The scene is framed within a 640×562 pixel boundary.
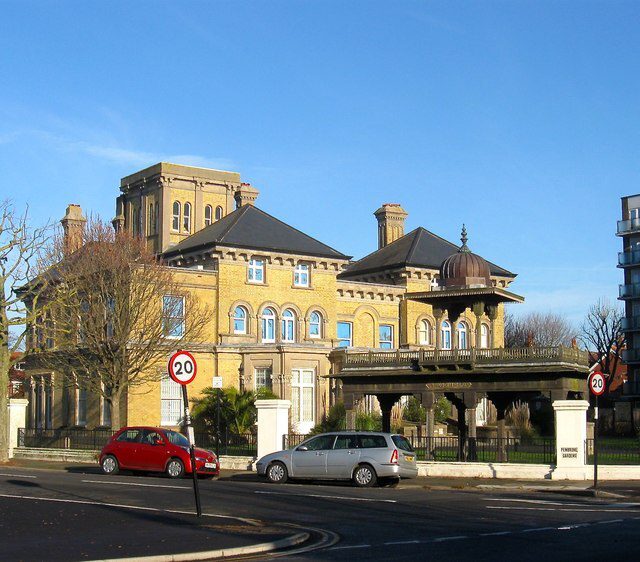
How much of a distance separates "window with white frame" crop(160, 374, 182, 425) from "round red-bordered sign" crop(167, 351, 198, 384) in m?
33.8

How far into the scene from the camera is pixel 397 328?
63375 millimetres

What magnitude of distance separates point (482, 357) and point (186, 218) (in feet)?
128

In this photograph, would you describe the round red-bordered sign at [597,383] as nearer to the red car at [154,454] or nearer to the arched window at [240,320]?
the red car at [154,454]

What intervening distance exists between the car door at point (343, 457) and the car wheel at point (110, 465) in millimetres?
7910

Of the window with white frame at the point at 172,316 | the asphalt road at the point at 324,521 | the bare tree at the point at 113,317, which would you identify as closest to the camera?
the asphalt road at the point at 324,521

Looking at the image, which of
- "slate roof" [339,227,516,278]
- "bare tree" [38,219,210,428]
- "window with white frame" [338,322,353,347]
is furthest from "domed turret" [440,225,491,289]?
"slate roof" [339,227,516,278]

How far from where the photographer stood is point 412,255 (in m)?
64.1

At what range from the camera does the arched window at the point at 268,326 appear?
56688 millimetres

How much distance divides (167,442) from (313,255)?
91.6ft

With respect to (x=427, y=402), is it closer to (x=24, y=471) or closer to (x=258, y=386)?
(x=24, y=471)

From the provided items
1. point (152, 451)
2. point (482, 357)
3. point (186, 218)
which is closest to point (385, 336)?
Result: point (186, 218)

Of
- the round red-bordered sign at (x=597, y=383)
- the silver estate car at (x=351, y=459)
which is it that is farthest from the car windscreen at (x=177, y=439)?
the round red-bordered sign at (x=597, y=383)

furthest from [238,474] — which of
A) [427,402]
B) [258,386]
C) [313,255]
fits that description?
[313,255]

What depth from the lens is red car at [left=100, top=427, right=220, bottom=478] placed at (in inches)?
1213
